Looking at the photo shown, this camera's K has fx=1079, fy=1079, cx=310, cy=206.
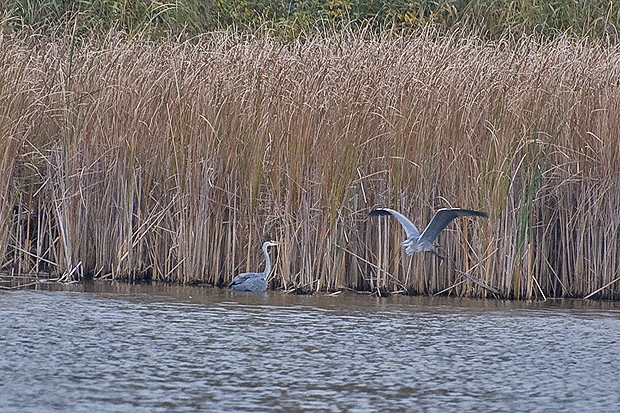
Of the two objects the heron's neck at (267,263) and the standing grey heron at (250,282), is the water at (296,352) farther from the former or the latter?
the heron's neck at (267,263)

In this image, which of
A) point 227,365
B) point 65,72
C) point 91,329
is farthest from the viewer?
point 65,72

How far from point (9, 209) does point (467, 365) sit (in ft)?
11.7

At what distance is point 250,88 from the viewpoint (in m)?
7.77

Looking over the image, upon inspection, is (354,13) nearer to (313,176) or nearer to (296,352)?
(313,176)

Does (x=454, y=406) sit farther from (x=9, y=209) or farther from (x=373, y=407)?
(x=9, y=209)

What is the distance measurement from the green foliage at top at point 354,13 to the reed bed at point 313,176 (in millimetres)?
4560

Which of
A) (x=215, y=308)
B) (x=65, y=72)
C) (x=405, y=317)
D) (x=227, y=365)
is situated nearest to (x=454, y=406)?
(x=227, y=365)

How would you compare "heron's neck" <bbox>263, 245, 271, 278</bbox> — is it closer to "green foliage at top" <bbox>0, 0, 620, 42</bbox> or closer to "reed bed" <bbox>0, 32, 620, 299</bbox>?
"reed bed" <bbox>0, 32, 620, 299</bbox>

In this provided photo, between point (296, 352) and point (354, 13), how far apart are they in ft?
28.0

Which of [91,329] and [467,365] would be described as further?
[91,329]

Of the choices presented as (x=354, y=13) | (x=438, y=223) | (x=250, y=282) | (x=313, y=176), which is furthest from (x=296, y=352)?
(x=354, y=13)

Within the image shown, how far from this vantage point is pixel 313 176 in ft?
24.6

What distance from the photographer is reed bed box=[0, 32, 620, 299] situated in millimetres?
7426

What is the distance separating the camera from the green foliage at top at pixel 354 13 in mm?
12383
